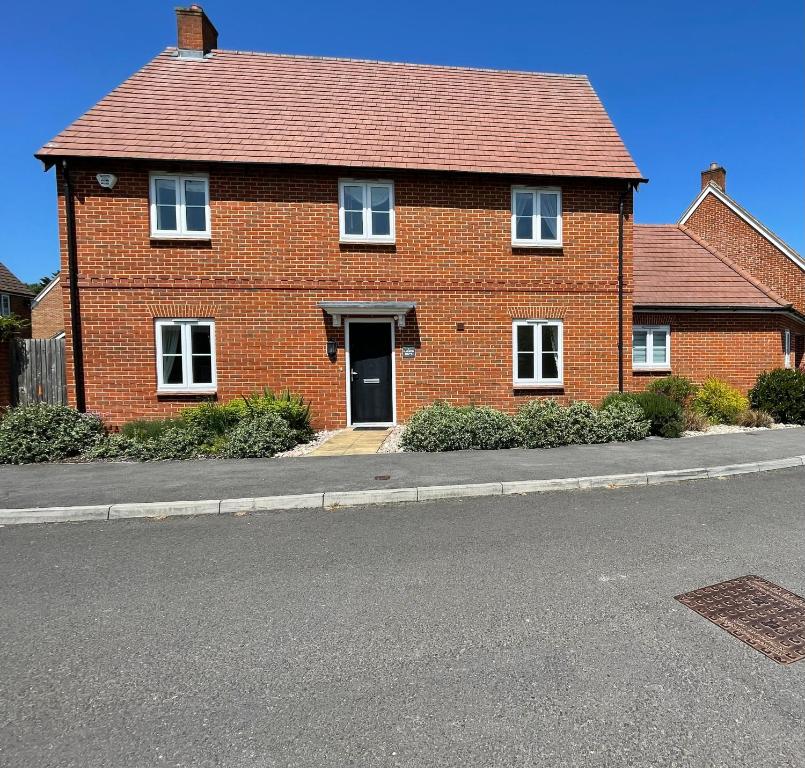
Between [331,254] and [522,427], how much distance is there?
208 inches

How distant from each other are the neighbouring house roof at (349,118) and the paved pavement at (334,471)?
6151mm

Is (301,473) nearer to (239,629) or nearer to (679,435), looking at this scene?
(239,629)

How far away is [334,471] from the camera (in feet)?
23.4

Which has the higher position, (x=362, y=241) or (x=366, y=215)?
(x=366, y=215)

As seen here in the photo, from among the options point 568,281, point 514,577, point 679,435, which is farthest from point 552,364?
point 514,577

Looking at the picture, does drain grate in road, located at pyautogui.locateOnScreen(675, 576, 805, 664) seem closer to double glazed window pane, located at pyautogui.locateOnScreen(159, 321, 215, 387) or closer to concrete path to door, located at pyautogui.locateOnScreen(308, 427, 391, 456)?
concrete path to door, located at pyautogui.locateOnScreen(308, 427, 391, 456)

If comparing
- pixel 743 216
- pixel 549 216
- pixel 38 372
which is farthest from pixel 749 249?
pixel 38 372

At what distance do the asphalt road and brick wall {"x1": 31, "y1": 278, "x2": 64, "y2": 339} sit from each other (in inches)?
1385

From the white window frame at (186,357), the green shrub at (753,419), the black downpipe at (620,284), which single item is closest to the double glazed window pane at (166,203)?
the white window frame at (186,357)

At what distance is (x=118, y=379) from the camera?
10.1m

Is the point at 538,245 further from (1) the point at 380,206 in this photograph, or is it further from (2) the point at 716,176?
(2) the point at 716,176

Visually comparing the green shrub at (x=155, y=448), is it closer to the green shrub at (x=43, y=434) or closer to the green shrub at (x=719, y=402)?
the green shrub at (x=43, y=434)

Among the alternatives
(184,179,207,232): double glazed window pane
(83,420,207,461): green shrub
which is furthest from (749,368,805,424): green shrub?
(184,179,207,232): double glazed window pane

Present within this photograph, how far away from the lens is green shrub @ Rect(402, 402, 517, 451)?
28.4 ft
